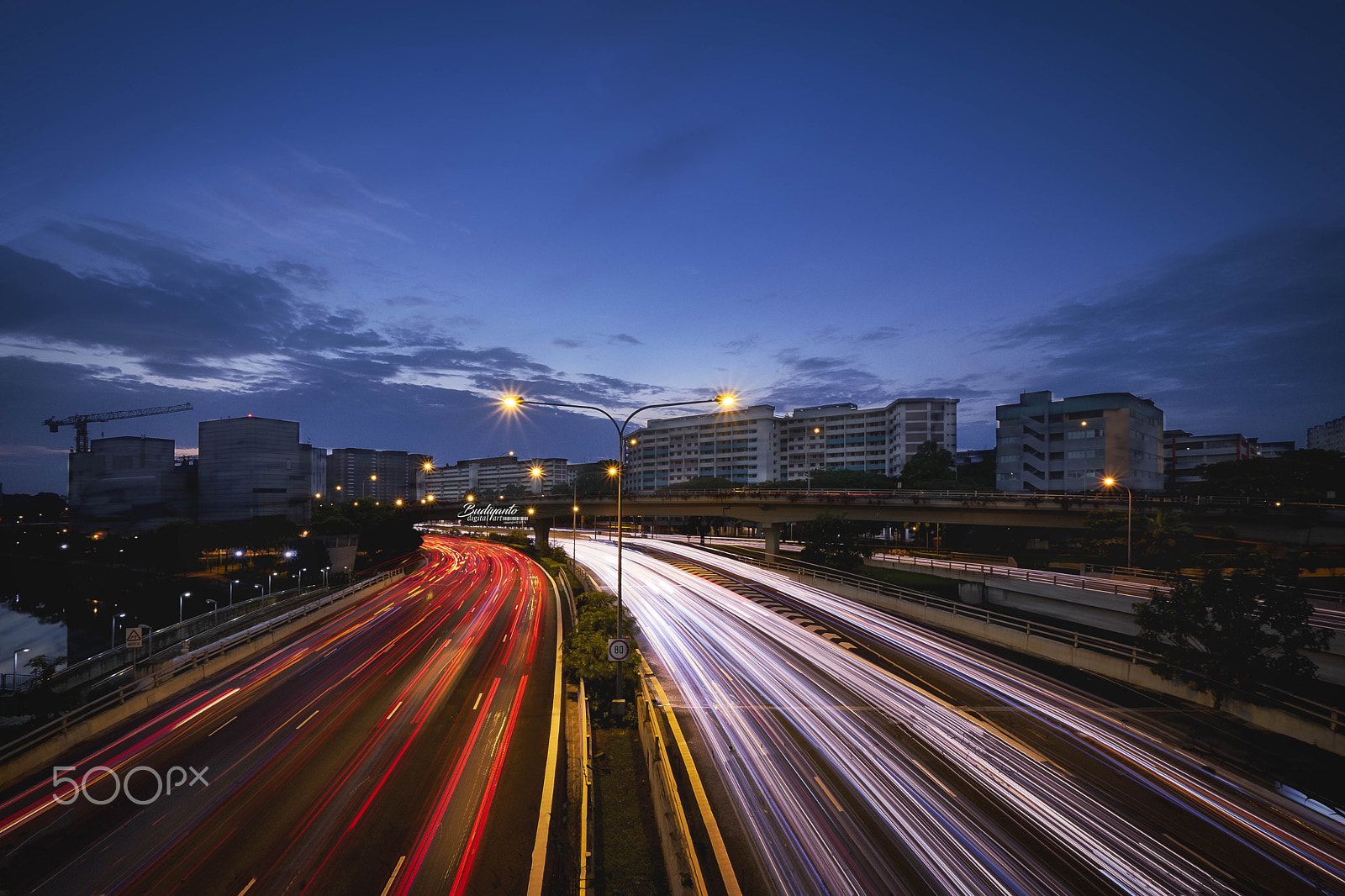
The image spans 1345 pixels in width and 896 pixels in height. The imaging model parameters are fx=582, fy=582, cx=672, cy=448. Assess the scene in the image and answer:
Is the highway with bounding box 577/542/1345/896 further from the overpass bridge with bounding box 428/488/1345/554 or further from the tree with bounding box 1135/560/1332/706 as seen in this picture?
the overpass bridge with bounding box 428/488/1345/554

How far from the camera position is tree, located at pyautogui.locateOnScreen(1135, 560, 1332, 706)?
17.9 m

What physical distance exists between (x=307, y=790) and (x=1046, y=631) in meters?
32.1

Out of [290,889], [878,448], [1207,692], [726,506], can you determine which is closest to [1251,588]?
[1207,692]

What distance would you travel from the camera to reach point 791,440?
165 metres

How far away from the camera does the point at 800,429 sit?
163m

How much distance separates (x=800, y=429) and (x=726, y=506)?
106m

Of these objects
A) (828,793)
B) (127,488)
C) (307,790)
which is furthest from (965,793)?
(127,488)

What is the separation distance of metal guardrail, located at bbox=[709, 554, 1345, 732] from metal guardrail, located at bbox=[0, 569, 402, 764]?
33.5 metres

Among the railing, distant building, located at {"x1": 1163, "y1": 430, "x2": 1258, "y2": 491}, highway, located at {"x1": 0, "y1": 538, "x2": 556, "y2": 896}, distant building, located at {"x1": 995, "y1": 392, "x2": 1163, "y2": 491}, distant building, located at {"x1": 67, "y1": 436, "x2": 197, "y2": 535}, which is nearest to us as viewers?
highway, located at {"x1": 0, "y1": 538, "x2": 556, "y2": 896}

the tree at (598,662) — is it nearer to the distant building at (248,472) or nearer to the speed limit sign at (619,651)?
the speed limit sign at (619,651)

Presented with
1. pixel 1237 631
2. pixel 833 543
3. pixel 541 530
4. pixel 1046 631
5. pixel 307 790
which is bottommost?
pixel 541 530

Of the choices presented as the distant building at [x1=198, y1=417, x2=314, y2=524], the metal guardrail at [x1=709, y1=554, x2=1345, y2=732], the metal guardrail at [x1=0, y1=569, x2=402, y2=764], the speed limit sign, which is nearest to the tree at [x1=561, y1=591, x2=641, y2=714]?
the speed limit sign

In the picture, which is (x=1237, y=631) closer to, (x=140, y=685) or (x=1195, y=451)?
(x=140, y=685)

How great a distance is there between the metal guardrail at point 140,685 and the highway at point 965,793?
17.8m
